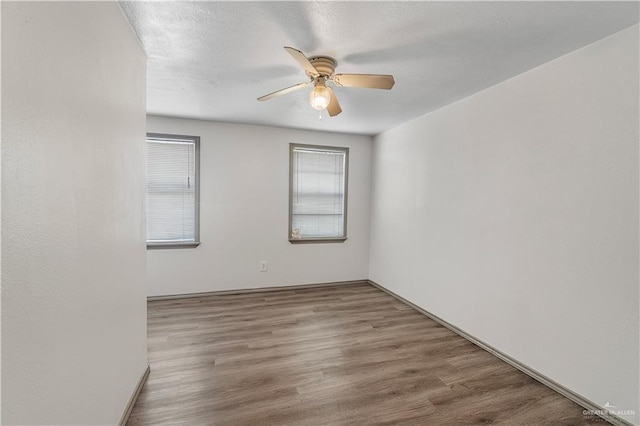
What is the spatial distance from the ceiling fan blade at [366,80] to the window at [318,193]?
7.19 ft

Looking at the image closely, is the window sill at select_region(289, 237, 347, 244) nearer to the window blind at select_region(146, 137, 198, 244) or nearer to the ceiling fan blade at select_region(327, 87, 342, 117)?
the window blind at select_region(146, 137, 198, 244)

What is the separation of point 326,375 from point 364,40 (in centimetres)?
240

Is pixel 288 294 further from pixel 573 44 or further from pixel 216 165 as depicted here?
pixel 573 44

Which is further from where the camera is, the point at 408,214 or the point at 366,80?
the point at 408,214

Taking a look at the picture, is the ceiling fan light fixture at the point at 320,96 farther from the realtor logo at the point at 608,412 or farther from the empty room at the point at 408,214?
the realtor logo at the point at 608,412

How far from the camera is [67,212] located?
3.54ft

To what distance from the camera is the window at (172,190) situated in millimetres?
3623

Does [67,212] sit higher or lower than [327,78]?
lower

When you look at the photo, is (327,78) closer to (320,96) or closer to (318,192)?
(320,96)

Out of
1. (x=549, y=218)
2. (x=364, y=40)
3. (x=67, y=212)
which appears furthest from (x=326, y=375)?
(x=364, y=40)

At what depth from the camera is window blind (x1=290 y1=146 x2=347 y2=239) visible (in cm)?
425

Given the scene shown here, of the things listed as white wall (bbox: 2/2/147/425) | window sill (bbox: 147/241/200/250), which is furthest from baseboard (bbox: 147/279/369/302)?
white wall (bbox: 2/2/147/425)

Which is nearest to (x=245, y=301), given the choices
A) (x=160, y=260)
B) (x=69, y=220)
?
(x=160, y=260)

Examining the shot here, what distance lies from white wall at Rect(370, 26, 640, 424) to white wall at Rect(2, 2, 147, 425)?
2.83m
